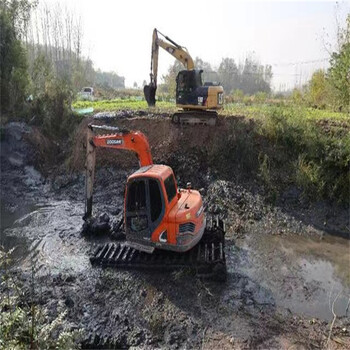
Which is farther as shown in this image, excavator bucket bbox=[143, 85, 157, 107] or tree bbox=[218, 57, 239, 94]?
tree bbox=[218, 57, 239, 94]

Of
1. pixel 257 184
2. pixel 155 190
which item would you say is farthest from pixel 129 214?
pixel 257 184

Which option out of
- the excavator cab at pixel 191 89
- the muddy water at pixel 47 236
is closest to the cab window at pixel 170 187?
the muddy water at pixel 47 236

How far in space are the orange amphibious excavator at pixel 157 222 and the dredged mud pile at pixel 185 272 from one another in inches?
19.2

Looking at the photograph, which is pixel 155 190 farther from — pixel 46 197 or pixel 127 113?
pixel 127 113

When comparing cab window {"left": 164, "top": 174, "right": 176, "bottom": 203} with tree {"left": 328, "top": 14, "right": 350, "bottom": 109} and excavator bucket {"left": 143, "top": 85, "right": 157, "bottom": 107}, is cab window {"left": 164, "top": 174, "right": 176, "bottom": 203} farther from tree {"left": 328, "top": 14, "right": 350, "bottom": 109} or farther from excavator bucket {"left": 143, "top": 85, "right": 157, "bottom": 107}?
tree {"left": 328, "top": 14, "right": 350, "bottom": 109}

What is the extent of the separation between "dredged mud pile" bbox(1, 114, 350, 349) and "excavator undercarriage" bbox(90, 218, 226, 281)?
0.20m

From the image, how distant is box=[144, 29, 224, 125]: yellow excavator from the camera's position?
12.6m

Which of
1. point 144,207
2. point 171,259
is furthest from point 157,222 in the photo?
point 171,259

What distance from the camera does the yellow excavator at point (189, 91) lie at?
12.6 meters

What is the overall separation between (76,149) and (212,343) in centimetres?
1063

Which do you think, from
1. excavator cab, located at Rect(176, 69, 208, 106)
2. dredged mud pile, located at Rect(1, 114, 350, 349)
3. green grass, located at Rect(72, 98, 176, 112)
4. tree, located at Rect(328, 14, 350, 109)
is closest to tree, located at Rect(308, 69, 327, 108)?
tree, located at Rect(328, 14, 350, 109)

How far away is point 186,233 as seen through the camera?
287 inches

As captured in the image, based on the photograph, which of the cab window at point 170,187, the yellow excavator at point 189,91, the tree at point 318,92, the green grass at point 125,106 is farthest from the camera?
the tree at point 318,92

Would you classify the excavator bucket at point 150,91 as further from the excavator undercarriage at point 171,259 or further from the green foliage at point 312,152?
the excavator undercarriage at point 171,259
